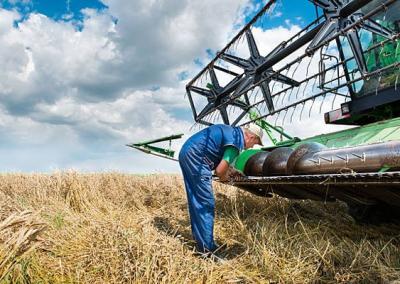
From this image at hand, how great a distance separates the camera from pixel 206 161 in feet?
12.0

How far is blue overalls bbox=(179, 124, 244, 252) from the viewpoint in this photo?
11.4ft

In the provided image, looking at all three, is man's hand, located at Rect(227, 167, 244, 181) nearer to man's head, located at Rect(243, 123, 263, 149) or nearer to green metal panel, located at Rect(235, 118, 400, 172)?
green metal panel, located at Rect(235, 118, 400, 172)

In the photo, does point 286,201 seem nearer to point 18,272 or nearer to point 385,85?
point 385,85

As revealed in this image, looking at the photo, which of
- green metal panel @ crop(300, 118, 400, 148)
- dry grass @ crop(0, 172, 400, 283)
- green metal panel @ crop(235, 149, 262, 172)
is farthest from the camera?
green metal panel @ crop(235, 149, 262, 172)

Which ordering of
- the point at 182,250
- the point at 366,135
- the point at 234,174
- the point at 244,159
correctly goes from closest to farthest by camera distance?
the point at 182,250, the point at 366,135, the point at 234,174, the point at 244,159

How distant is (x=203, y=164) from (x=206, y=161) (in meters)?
0.05

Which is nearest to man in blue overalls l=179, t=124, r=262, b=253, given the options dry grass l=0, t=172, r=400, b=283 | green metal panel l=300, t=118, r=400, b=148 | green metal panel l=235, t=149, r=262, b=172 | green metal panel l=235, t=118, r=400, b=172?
dry grass l=0, t=172, r=400, b=283

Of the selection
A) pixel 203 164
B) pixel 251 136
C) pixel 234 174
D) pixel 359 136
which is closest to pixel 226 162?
pixel 203 164

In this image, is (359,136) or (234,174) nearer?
(359,136)

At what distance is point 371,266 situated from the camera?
8.63 ft

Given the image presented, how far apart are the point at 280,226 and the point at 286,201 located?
110cm

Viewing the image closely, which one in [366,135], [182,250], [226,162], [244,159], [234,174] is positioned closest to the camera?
[182,250]

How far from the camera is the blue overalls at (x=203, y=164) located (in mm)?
3482

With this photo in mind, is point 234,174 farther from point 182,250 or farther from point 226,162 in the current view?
point 182,250
